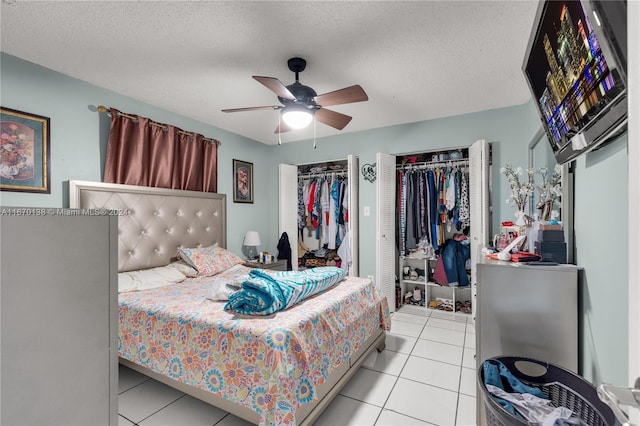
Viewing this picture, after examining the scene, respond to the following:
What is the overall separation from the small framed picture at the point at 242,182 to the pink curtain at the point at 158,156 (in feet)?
1.22

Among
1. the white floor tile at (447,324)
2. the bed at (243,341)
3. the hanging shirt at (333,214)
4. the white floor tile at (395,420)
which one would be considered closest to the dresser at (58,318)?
the bed at (243,341)

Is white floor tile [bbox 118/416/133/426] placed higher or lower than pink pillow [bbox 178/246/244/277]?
lower

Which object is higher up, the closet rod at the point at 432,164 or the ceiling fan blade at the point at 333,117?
the ceiling fan blade at the point at 333,117

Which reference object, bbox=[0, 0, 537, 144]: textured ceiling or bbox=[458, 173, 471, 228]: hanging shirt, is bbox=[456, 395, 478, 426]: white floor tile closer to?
bbox=[458, 173, 471, 228]: hanging shirt

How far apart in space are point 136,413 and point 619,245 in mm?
2688

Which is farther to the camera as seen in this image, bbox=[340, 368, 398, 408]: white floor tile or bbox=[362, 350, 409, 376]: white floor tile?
bbox=[362, 350, 409, 376]: white floor tile

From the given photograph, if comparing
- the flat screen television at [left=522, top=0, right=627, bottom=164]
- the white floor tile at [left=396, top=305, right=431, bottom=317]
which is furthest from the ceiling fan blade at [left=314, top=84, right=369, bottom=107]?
the white floor tile at [left=396, top=305, right=431, bottom=317]

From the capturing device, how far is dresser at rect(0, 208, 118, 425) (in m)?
0.61

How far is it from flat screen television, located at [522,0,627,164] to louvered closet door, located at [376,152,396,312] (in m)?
2.28

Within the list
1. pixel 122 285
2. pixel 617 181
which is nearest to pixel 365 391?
pixel 617 181

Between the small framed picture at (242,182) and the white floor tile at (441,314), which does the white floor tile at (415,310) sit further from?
the small framed picture at (242,182)

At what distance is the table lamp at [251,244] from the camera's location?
4.10 meters

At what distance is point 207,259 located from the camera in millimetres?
3217
